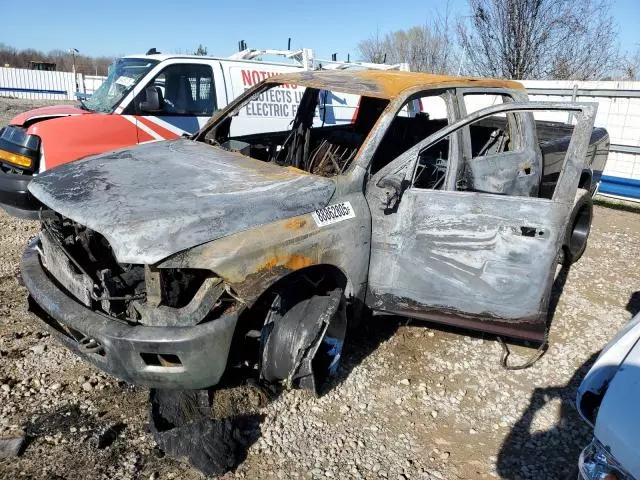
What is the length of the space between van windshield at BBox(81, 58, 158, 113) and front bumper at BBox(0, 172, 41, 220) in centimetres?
137

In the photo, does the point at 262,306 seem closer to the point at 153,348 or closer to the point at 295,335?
the point at 295,335

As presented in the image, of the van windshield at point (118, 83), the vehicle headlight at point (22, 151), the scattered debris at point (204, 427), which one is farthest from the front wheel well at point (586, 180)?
the vehicle headlight at point (22, 151)

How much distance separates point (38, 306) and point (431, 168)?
2.87m

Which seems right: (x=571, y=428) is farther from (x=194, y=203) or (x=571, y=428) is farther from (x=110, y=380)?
(x=110, y=380)

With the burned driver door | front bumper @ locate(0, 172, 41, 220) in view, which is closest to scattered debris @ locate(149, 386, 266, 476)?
the burned driver door

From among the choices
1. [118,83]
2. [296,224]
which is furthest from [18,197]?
[296,224]

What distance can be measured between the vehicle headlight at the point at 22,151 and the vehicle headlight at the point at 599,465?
5.25 meters

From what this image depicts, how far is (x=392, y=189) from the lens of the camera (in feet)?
10.1

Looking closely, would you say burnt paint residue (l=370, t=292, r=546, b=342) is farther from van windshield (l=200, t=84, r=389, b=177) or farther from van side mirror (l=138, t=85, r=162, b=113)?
van side mirror (l=138, t=85, r=162, b=113)

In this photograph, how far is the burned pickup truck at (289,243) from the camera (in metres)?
2.43

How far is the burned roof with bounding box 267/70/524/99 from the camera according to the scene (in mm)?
3463

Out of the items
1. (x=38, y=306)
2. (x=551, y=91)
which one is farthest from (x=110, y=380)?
(x=551, y=91)

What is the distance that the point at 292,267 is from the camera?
267 cm

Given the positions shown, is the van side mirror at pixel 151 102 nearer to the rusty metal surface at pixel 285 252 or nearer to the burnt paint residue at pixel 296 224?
the rusty metal surface at pixel 285 252
